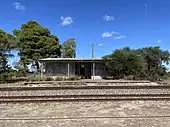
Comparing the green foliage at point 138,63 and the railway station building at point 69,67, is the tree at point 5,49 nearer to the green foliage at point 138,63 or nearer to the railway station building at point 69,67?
the railway station building at point 69,67

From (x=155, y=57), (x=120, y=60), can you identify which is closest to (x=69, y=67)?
(x=120, y=60)

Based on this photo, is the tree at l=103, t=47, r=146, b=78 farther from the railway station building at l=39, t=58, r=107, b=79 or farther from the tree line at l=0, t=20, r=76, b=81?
the tree line at l=0, t=20, r=76, b=81

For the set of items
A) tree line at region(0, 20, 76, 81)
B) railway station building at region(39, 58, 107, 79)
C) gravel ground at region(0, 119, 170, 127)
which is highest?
tree line at region(0, 20, 76, 81)

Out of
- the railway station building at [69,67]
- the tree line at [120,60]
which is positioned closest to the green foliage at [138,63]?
the tree line at [120,60]

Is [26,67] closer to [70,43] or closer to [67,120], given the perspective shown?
[70,43]

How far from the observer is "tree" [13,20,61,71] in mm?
38656

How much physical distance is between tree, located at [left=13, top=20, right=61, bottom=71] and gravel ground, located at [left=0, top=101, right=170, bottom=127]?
2942 cm

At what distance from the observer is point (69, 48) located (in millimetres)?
53156

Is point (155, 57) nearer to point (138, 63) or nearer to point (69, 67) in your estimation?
point (138, 63)

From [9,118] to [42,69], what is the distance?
1008 inches

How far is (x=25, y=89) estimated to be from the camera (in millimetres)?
14242

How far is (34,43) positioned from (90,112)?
32.2m

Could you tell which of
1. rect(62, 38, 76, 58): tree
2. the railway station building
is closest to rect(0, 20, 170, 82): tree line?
the railway station building

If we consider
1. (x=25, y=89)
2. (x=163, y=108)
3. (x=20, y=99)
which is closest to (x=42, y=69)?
(x=25, y=89)
